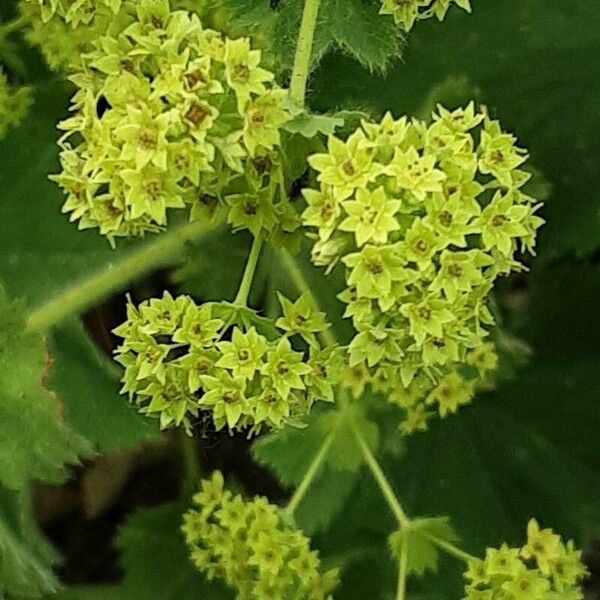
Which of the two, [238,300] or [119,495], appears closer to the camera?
[238,300]

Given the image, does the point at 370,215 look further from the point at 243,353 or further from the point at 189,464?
the point at 189,464

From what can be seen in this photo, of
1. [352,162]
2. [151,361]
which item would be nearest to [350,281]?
[352,162]

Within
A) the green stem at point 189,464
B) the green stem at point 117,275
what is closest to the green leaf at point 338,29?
the green stem at point 117,275

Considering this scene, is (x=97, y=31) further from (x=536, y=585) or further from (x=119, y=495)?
(x=119, y=495)

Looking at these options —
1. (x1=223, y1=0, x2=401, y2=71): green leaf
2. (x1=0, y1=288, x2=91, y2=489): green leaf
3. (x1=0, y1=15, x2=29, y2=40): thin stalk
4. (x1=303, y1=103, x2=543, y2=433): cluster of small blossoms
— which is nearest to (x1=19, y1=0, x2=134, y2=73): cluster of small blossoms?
(x1=0, y1=15, x2=29, y2=40): thin stalk

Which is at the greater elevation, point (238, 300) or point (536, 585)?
point (238, 300)

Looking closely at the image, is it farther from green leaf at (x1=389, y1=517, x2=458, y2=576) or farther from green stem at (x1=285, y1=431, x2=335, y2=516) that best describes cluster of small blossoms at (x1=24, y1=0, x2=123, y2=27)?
green leaf at (x1=389, y1=517, x2=458, y2=576)
